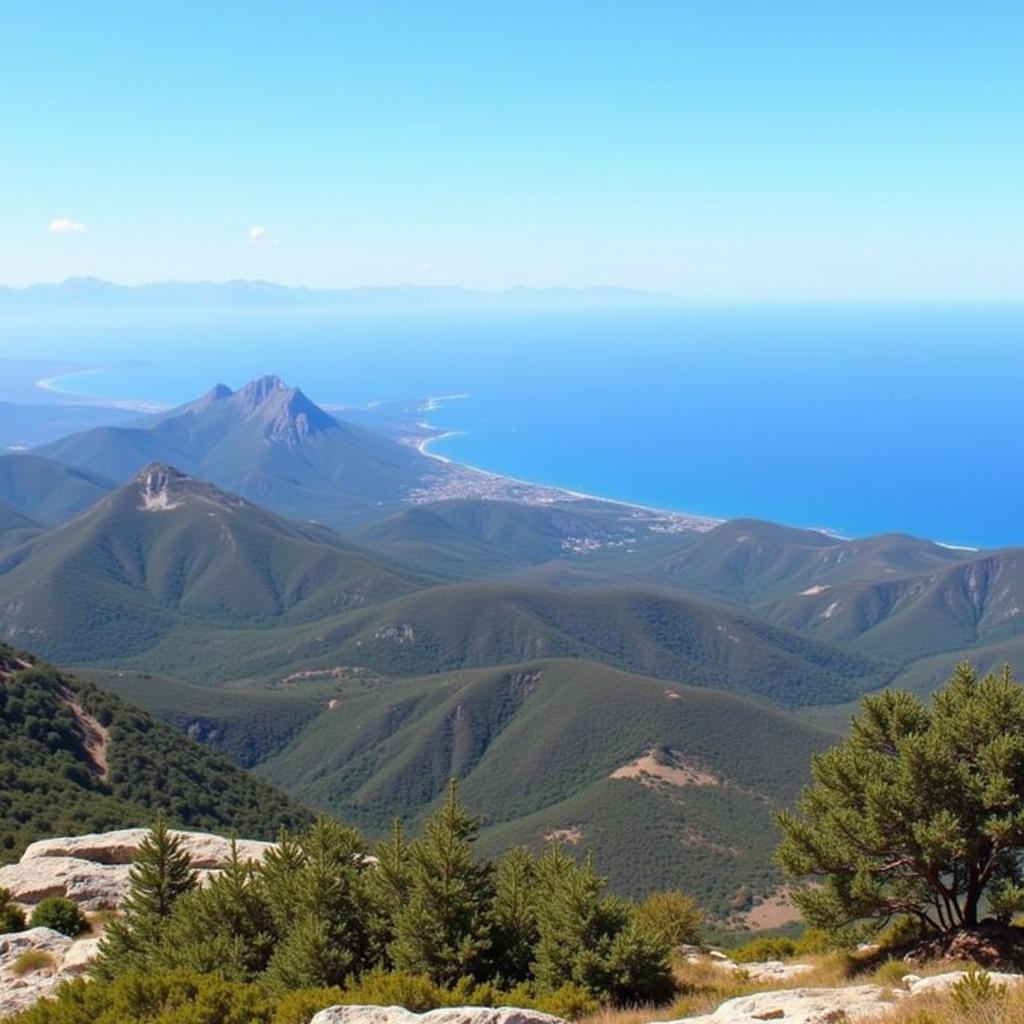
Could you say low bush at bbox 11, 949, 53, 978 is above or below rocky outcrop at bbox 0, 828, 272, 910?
above

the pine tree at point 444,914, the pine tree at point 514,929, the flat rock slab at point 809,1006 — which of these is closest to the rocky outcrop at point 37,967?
the pine tree at point 444,914

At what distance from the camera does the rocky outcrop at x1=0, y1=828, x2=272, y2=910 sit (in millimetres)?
28031

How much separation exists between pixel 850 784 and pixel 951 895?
3168 mm

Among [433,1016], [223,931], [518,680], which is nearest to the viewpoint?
[433,1016]

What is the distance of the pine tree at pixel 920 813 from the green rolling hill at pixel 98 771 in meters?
39.7

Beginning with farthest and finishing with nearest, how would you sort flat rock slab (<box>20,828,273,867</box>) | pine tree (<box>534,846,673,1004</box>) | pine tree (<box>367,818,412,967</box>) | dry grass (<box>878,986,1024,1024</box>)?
flat rock slab (<box>20,828,273,867</box>), pine tree (<box>367,818,412,967</box>), pine tree (<box>534,846,673,1004</box>), dry grass (<box>878,986,1024,1024</box>)

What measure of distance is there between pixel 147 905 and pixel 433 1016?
43.5 feet

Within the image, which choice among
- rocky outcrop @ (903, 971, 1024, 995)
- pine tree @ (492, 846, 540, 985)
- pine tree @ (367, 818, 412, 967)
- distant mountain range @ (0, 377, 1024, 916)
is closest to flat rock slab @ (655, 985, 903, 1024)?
rocky outcrop @ (903, 971, 1024, 995)

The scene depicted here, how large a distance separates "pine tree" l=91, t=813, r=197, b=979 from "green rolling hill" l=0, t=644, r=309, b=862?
24204 mm

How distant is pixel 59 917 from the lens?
25297 millimetres

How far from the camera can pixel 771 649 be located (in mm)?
168500

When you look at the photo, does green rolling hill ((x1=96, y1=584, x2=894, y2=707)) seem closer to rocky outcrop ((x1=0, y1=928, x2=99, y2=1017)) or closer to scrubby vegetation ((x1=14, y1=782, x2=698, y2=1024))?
rocky outcrop ((x1=0, y1=928, x2=99, y2=1017))

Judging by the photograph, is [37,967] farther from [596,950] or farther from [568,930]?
[596,950]

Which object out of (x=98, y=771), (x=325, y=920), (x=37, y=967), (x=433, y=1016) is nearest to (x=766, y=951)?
(x=325, y=920)
